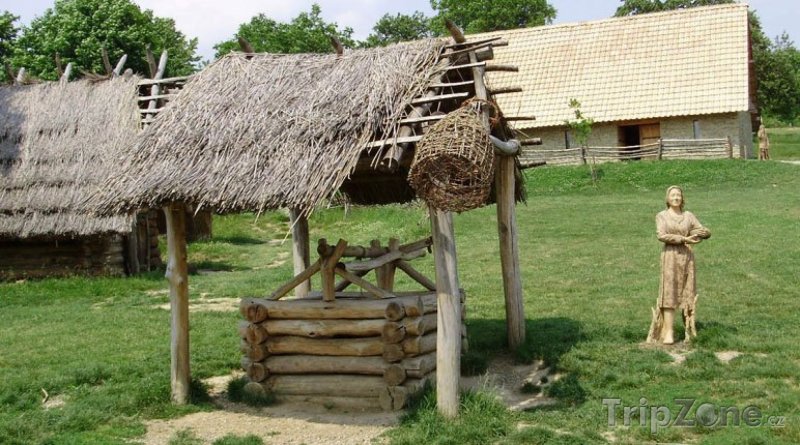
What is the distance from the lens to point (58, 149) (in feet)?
59.7

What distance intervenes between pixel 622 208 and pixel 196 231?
11388mm

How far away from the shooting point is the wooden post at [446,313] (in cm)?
786

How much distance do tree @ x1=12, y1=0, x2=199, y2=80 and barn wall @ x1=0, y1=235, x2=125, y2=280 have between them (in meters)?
13.1

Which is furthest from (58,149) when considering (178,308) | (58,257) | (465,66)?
(465,66)

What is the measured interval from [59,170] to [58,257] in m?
1.96

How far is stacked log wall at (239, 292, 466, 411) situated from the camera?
8.64 meters

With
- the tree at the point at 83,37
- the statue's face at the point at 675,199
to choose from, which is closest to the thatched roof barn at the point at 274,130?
the statue's face at the point at 675,199

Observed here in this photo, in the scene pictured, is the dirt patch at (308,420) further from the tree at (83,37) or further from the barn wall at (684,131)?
the tree at (83,37)

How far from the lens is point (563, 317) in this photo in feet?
39.2

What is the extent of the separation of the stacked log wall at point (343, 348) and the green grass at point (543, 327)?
54 cm

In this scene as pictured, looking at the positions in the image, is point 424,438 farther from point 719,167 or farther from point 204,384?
point 719,167

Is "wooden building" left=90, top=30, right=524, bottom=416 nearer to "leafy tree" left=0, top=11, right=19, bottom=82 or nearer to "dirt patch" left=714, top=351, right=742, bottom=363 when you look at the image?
"dirt patch" left=714, top=351, right=742, bottom=363

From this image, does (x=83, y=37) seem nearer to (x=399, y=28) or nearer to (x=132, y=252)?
(x=132, y=252)

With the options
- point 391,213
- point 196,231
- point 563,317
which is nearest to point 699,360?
point 563,317
